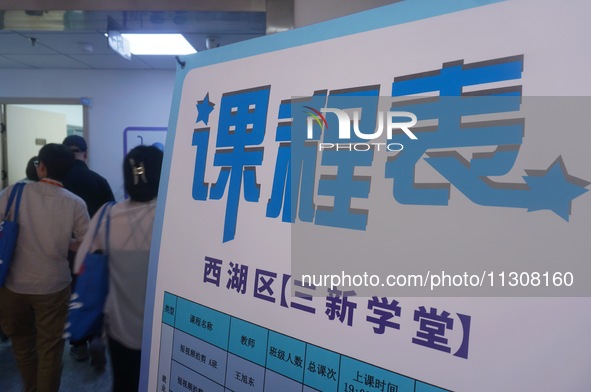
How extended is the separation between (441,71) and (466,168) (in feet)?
0.54

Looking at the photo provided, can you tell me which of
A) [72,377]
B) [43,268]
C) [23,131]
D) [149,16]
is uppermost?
[149,16]

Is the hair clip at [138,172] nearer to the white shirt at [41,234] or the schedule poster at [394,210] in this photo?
the schedule poster at [394,210]

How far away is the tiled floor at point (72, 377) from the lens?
2.39 meters

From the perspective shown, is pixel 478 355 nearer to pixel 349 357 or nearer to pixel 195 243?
pixel 349 357

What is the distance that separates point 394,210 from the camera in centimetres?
66

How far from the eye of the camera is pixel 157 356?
3.41 feet

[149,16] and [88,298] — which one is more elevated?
[149,16]

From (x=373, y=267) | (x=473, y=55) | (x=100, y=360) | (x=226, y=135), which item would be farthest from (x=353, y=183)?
(x=100, y=360)

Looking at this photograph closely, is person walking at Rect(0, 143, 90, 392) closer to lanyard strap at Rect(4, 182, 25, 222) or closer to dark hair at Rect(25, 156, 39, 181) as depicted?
lanyard strap at Rect(4, 182, 25, 222)

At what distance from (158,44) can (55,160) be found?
191cm

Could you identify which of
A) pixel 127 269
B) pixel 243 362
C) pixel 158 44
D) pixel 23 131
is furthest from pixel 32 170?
pixel 23 131

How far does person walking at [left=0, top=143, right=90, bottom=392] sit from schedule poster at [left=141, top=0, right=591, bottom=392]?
118 centimetres

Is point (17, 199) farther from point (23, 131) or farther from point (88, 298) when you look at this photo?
point (23, 131)

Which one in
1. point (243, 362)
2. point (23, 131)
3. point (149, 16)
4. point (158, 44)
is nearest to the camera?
point (243, 362)
